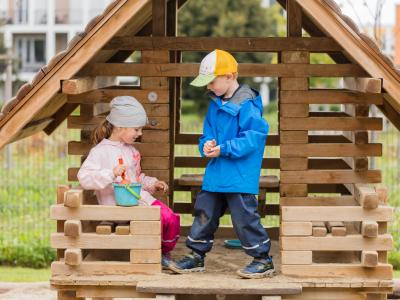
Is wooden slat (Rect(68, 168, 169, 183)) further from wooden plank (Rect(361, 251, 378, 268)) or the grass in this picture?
the grass

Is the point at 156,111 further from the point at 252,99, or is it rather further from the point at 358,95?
the point at 358,95

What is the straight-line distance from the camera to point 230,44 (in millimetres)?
7668

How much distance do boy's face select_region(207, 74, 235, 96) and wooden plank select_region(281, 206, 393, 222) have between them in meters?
0.97

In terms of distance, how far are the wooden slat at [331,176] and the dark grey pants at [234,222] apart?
0.64 metres

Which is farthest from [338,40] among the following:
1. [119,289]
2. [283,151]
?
[119,289]

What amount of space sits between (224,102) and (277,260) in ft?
4.69

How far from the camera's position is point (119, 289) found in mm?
6926

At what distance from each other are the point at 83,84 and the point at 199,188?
7.74 ft

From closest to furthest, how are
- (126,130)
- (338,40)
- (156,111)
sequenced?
(338,40) → (126,130) → (156,111)

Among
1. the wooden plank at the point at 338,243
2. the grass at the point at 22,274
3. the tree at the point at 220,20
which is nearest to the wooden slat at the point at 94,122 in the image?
the wooden plank at the point at 338,243

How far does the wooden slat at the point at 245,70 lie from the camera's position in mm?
7523

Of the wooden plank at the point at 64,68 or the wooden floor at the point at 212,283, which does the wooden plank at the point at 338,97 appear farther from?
the wooden plank at the point at 64,68

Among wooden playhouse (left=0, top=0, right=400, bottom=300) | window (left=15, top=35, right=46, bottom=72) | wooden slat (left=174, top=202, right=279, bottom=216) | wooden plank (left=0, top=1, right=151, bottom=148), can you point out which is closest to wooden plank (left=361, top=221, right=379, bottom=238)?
wooden playhouse (left=0, top=0, right=400, bottom=300)

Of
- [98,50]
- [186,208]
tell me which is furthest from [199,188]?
[98,50]
